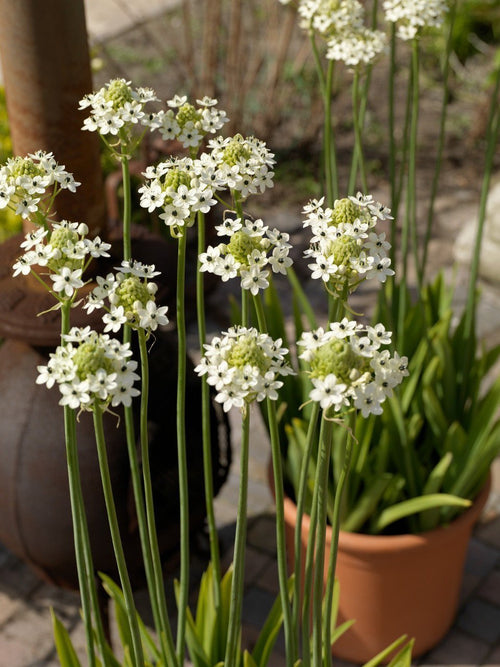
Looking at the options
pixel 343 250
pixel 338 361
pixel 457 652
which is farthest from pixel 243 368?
pixel 457 652

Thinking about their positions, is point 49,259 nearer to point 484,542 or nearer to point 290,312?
point 484,542

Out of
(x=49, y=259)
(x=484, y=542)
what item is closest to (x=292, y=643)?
(x=49, y=259)

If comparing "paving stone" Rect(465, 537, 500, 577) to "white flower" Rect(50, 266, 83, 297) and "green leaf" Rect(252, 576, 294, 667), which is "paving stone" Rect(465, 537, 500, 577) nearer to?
"green leaf" Rect(252, 576, 294, 667)

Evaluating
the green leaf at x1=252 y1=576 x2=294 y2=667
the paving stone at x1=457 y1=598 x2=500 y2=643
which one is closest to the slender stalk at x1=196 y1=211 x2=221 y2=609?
the green leaf at x1=252 y1=576 x2=294 y2=667

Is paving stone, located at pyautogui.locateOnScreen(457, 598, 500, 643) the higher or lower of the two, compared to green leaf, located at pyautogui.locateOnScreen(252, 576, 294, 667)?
lower

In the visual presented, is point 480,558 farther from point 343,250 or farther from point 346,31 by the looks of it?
point 343,250
